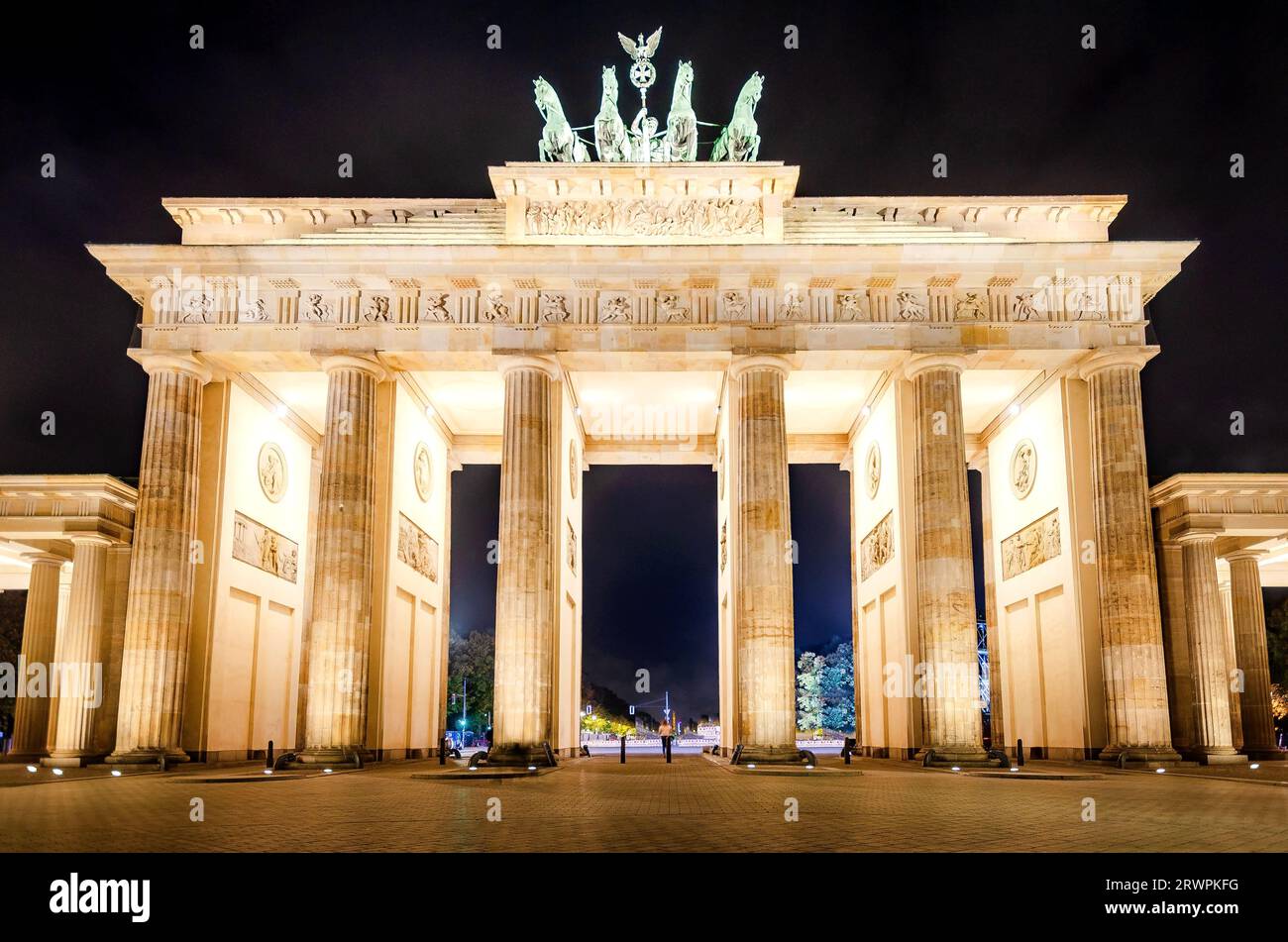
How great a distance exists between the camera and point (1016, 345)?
2670cm

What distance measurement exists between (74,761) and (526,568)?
481 inches

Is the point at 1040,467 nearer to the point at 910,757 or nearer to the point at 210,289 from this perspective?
the point at 910,757

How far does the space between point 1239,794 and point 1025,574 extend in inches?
630

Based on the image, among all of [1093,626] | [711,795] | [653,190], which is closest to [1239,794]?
[711,795]

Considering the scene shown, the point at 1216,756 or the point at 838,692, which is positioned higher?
the point at 1216,756

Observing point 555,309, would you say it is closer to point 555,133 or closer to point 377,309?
point 377,309

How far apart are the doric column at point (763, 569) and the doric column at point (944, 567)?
360 centimetres

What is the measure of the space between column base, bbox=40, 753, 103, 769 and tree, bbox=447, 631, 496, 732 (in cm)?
5131

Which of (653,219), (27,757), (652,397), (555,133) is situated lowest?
(27,757)

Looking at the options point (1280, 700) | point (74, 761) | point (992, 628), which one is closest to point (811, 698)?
point (1280, 700)

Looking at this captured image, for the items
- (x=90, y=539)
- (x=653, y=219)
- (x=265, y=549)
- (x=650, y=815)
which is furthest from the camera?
(x=265, y=549)

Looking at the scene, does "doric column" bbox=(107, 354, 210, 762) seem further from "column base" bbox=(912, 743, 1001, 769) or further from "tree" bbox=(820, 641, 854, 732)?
"tree" bbox=(820, 641, 854, 732)

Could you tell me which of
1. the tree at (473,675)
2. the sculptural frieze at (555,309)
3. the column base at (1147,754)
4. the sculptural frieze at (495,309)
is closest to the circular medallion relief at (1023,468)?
the column base at (1147,754)

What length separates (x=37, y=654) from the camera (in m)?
31.7
